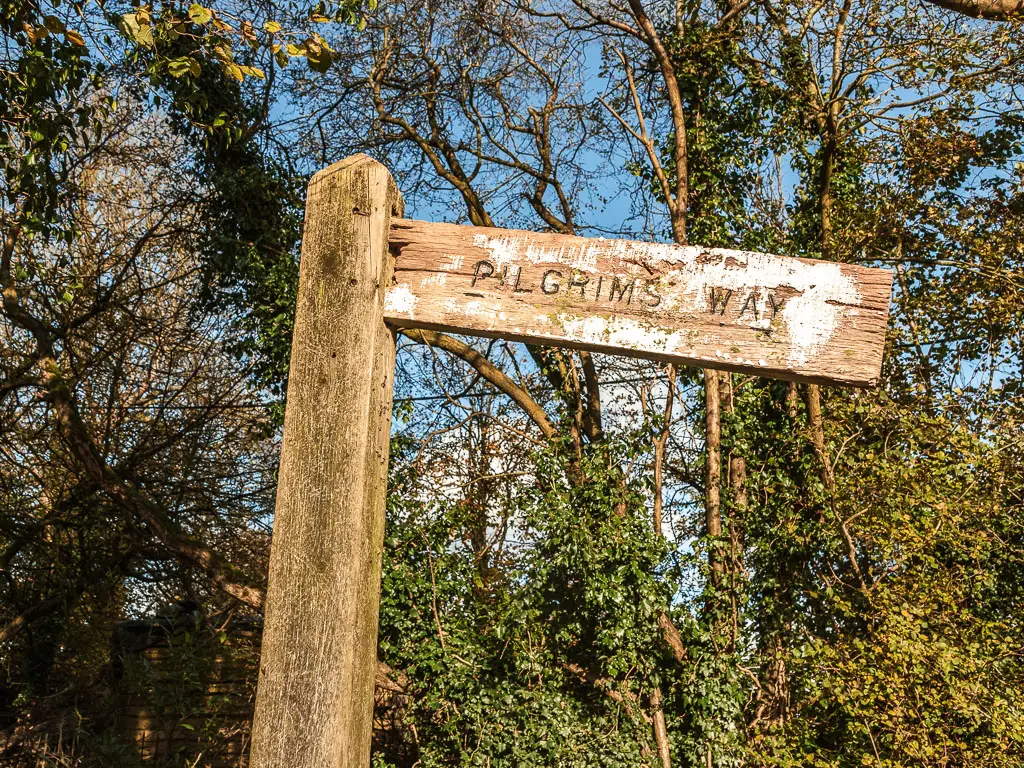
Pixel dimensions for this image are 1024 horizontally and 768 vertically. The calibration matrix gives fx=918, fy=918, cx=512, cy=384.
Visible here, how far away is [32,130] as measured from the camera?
15.3ft

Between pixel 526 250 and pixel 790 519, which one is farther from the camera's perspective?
pixel 790 519

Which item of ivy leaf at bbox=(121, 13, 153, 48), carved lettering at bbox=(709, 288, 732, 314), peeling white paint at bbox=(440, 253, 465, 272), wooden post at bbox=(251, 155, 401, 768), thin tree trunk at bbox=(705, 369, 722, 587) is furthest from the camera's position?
thin tree trunk at bbox=(705, 369, 722, 587)

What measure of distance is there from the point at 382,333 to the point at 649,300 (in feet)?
2.23

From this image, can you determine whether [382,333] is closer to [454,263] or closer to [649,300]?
[454,263]

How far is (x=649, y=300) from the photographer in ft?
7.40

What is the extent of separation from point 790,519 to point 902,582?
34.5 inches

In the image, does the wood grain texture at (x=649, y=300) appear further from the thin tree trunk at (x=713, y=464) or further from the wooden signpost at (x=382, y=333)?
the thin tree trunk at (x=713, y=464)

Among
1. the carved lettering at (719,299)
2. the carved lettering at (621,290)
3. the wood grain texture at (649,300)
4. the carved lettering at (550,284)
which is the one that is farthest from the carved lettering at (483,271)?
the carved lettering at (719,299)

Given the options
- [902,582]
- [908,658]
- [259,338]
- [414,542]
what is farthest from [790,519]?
[259,338]

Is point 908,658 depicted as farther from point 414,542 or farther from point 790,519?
point 414,542

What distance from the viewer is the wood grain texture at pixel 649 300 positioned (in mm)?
2184

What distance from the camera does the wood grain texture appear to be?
2.18 m

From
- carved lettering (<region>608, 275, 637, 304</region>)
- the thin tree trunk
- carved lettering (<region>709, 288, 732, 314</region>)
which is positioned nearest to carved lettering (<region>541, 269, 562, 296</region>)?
carved lettering (<region>608, 275, 637, 304</region>)

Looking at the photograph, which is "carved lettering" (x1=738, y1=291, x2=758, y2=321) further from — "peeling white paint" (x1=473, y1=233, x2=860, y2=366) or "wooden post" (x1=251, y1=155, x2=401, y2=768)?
"wooden post" (x1=251, y1=155, x2=401, y2=768)
